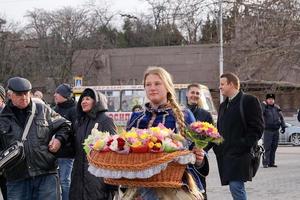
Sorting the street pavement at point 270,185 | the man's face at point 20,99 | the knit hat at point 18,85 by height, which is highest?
the knit hat at point 18,85

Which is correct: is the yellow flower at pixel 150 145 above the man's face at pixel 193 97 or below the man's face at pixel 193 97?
above

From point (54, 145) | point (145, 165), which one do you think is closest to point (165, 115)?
point (145, 165)

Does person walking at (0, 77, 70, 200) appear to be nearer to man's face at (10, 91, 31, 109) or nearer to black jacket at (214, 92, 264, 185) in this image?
man's face at (10, 91, 31, 109)

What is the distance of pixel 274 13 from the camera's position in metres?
16.5

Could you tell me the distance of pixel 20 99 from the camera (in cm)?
605

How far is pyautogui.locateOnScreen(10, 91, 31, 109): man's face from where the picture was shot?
604 centimetres

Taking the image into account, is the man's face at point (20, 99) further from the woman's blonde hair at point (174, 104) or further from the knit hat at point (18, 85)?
the woman's blonde hair at point (174, 104)

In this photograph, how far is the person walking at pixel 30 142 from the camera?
19.6ft

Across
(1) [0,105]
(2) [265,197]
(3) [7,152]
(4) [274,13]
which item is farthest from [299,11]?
(3) [7,152]

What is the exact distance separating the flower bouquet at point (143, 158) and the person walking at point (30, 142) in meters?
1.71

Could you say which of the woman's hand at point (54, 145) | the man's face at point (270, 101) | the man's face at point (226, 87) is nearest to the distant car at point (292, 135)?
the man's face at point (270, 101)

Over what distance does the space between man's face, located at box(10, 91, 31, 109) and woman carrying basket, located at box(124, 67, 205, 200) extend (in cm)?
161

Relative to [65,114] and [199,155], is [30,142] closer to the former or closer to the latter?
[199,155]

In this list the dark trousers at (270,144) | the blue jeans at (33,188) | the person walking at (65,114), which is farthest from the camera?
the dark trousers at (270,144)
